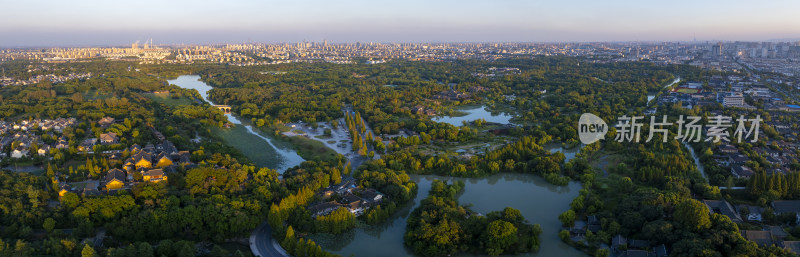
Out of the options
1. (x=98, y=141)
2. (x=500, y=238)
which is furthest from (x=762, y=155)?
(x=98, y=141)

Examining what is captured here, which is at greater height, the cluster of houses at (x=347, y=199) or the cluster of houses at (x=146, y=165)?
the cluster of houses at (x=146, y=165)

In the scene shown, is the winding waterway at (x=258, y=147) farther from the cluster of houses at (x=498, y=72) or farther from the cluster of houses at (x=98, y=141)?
the cluster of houses at (x=498, y=72)

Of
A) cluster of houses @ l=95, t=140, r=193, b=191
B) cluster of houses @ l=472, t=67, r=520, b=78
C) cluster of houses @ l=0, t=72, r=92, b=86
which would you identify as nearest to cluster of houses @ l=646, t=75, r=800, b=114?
cluster of houses @ l=472, t=67, r=520, b=78

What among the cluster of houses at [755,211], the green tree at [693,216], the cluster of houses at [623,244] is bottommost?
the cluster of houses at [623,244]

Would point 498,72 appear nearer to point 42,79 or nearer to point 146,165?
point 146,165

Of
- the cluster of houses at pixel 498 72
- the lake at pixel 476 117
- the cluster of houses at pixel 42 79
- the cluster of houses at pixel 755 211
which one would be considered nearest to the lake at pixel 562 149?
the lake at pixel 476 117

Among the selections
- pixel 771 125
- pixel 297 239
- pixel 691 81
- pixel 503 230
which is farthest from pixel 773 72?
pixel 297 239
